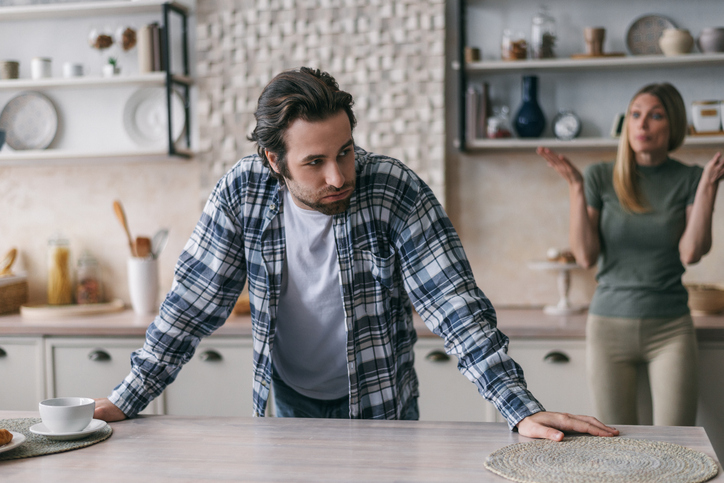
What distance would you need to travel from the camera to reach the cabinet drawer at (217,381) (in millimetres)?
2619

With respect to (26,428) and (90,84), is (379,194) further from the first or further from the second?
(90,84)

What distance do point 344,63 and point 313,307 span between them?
1658 mm

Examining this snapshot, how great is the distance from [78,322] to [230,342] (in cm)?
66

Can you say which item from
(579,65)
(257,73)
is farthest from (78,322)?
(579,65)

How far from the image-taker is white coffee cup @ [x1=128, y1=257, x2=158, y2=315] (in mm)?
2877

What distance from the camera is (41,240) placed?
10.8 ft

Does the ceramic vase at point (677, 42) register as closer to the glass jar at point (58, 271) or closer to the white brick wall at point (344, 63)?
the white brick wall at point (344, 63)

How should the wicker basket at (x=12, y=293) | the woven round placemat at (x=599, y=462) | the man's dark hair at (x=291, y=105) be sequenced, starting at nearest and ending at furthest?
the woven round placemat at (x=599, y=462) < the man's dark hair at (x=291, y=105) < the wicker basket at (x=12, y=293)

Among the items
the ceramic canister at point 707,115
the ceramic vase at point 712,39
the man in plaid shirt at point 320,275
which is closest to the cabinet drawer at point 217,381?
the man in plaid shirt at point 320,275

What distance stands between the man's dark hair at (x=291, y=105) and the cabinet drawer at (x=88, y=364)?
4.85ft

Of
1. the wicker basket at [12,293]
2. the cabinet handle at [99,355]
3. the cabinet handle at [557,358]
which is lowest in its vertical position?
the cabinet handle at [99,355]

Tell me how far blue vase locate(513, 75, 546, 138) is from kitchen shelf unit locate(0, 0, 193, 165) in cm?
150

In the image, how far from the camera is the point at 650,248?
2221 millimetres

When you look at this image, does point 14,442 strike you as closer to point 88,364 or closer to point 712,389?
point 88,364
